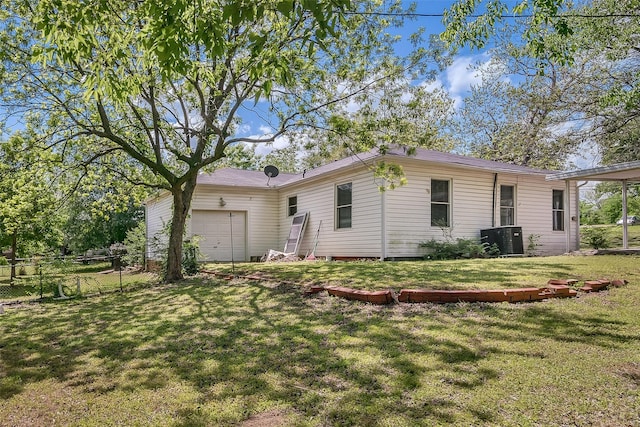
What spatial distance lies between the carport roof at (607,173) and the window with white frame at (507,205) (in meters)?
1.18

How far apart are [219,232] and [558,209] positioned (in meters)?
12.2

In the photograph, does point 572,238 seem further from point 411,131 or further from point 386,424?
point 386,424

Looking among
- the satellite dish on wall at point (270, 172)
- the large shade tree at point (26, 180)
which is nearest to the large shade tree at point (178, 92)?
the large shade tree at point (26, 180)

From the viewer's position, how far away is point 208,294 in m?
7.42

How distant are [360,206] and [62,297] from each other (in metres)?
7.72

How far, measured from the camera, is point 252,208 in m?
16.8

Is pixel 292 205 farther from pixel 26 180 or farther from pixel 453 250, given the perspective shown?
pixel 26 180

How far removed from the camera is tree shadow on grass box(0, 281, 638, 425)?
9.48 feet

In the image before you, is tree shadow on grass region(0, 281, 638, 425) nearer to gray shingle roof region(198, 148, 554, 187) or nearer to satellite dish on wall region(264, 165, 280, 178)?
gray shingle roof region(198, 148, 554, 187)

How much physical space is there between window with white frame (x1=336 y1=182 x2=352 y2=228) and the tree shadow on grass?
7.37 metres

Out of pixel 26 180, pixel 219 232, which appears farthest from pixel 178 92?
pixel 219 232

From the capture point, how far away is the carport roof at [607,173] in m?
11.3

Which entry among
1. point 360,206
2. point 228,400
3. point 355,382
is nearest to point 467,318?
point 355,382

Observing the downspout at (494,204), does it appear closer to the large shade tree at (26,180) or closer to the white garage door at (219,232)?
the white garage door at (219,232)
